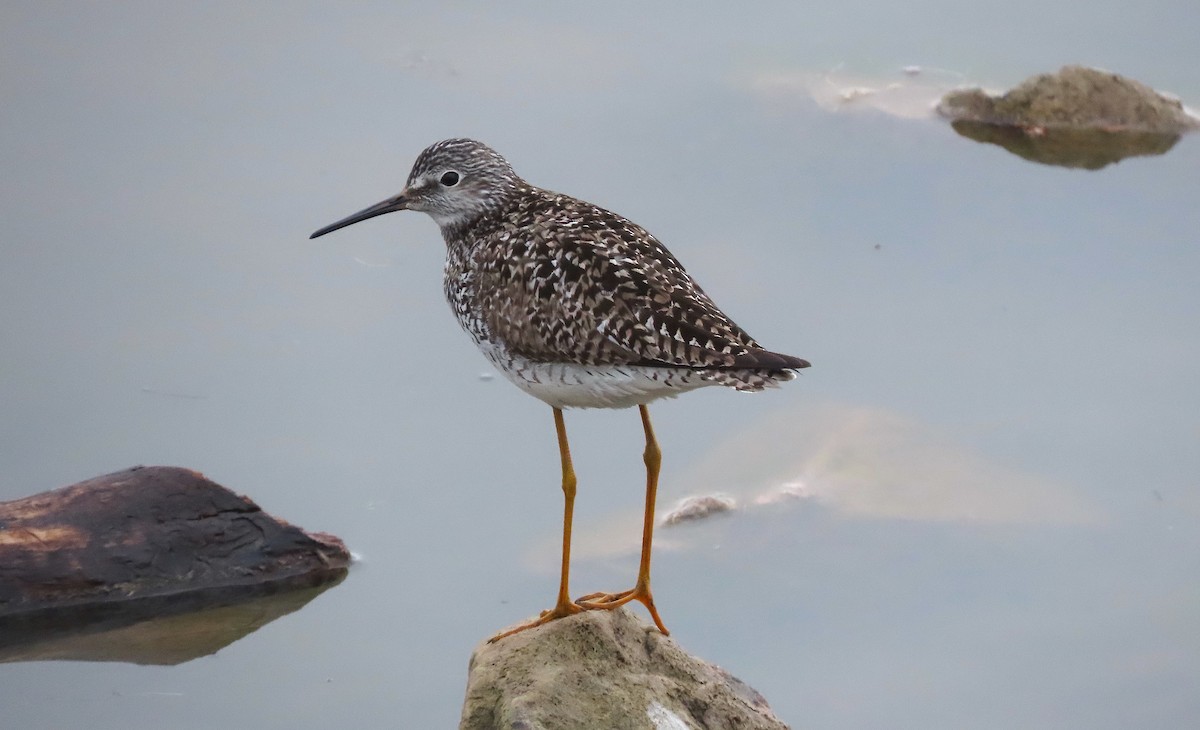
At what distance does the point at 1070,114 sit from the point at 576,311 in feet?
24.8

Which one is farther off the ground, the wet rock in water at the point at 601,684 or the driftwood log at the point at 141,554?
the driftwood log at the point at 141,554

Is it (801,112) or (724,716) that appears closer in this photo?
(724,716)

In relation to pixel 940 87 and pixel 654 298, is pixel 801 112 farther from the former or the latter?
pixel 654 298

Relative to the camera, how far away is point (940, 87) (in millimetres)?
14320

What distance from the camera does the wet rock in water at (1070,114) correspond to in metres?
14.0

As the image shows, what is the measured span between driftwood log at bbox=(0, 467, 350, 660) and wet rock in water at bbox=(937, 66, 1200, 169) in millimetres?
7033

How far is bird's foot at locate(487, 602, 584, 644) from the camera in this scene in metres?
8.25

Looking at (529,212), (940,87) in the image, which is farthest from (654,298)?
(940,87)

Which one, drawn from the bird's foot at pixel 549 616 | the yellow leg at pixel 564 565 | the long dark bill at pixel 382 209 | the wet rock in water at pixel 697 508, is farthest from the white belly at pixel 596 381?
the wet rock in water at pixel 697 508

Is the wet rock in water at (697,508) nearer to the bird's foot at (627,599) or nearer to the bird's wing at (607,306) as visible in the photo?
the bird's foot at (627,599)

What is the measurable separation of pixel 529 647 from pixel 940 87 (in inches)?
314

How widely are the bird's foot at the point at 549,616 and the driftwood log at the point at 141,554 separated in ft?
5.96

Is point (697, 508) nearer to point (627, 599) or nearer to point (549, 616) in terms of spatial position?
point (627, 599)

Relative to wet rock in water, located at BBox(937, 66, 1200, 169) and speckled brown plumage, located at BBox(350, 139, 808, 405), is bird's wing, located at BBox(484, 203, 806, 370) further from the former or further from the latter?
Result: wet rock in water, located at BBox(937, 66, 1200, 169)
